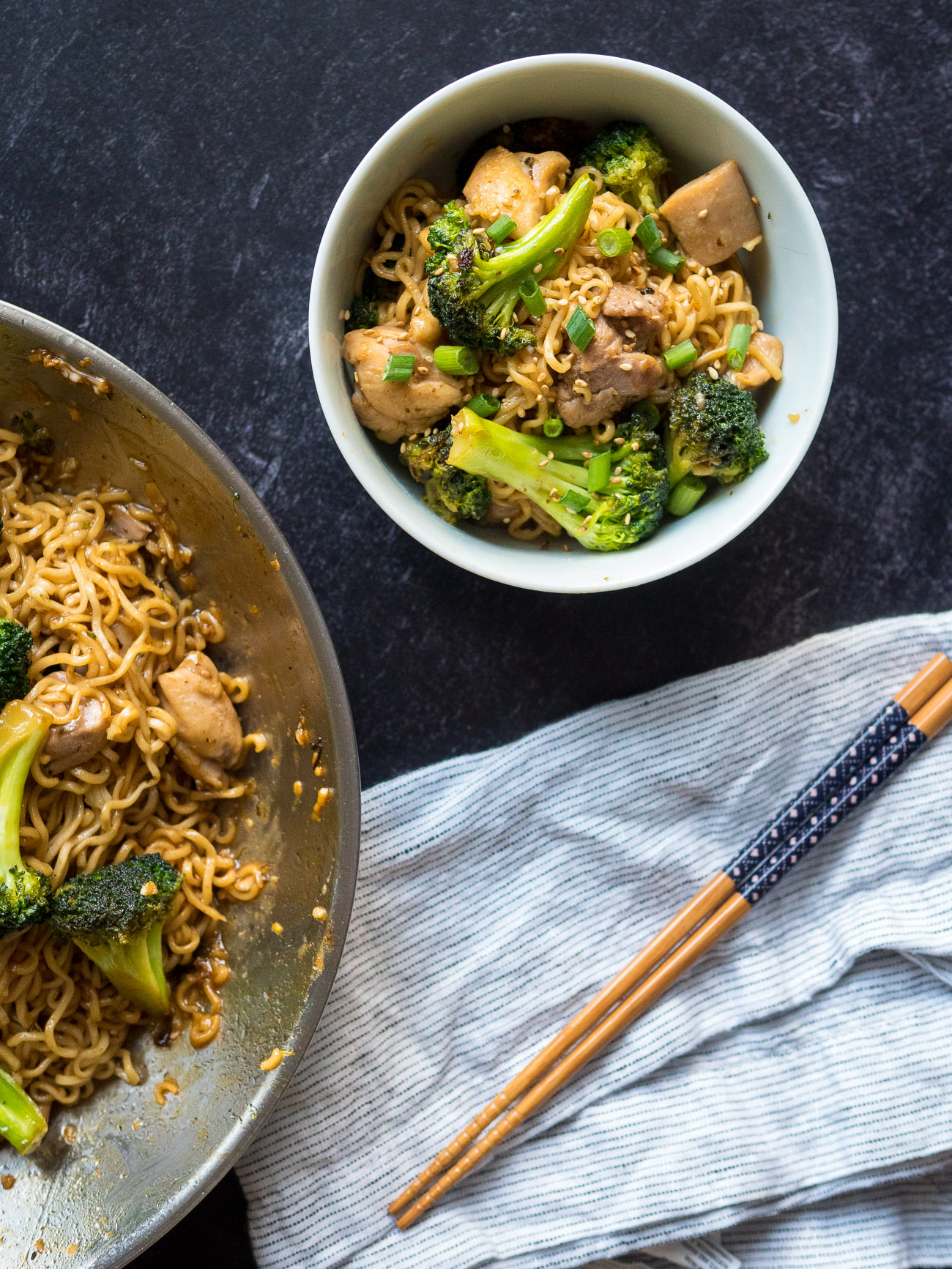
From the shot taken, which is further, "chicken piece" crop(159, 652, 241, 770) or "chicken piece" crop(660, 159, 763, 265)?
"chicken piece" crop(159, 652, 241, 770)

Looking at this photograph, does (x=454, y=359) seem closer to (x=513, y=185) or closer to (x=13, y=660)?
(x=513, y=185)

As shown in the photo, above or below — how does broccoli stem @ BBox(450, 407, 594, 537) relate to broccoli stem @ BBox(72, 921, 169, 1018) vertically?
above

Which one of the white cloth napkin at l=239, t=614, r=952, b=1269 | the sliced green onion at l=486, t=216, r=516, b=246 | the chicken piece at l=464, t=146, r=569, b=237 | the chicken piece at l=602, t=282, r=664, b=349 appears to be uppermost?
the chicken piece at l=464, t=146, r=569, b=237

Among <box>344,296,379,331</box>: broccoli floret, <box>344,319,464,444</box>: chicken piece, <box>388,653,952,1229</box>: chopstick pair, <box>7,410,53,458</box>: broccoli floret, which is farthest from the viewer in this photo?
<box>388,653,952,1229</box>: chopstick pair

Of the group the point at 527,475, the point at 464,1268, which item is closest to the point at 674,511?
the point at 527,475

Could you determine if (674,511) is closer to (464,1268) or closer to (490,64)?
(490,64)

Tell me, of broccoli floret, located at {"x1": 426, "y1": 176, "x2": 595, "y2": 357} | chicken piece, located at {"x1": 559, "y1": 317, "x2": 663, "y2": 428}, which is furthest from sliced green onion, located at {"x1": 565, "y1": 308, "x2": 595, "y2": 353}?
broccoli floret, located at {"x1": 426, "y1": 176, "x2": 595, "y2": 357}

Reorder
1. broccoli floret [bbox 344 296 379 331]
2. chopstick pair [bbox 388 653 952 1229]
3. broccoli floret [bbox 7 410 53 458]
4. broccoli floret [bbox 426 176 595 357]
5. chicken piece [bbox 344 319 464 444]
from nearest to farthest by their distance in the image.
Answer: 1. broccoli floret [bbox 426 176 595 357]
2. chicken piece [bbox 344 319 464 444]
3. broccoli floret [bbox 344 296 379 331]
4. broccoli floret [bbox 7 410 53 458]
5. chopstick pair [bbox 388 653 952 1229]

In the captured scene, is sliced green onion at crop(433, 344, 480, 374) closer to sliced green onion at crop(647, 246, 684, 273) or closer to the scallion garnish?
the scallion garnish

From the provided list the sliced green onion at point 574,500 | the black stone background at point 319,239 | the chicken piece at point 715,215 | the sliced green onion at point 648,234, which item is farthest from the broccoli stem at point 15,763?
the chicken piece at point 715,215
